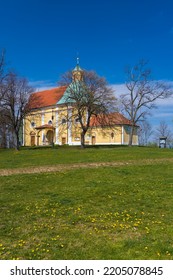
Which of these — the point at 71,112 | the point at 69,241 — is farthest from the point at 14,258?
the point at 71,112

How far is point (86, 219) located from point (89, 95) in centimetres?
3272

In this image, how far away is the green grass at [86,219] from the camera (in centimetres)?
516

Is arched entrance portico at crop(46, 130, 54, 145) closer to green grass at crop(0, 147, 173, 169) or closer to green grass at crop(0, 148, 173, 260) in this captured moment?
green grass at crop(0, 147, 173, 169)

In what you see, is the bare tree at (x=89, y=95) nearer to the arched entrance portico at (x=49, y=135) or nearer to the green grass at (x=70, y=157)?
the green grass at (x=70, y=157)

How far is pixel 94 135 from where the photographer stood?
61.9 m

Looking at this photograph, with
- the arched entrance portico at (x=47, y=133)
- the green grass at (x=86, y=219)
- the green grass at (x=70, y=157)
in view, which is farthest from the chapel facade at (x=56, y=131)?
the green grass at (x=86, y=219)

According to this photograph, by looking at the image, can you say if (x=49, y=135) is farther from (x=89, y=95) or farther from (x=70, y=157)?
(x=70, y=157)

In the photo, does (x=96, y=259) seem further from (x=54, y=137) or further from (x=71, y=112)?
(x=54, y=137)

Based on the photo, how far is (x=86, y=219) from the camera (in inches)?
282

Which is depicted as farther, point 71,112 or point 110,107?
point 71,112

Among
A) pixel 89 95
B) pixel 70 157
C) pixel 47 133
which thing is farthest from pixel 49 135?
pixel 70 157

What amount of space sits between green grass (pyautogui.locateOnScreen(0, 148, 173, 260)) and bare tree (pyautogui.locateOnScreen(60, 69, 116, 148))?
26466mm

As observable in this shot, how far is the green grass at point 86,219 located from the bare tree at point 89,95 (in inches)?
1042

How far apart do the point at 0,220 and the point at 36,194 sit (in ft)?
10.8
